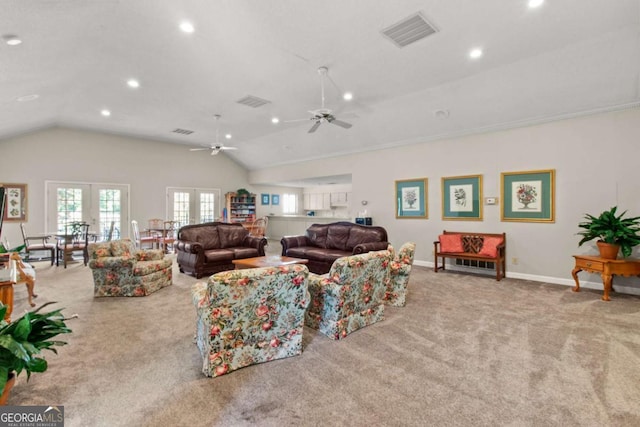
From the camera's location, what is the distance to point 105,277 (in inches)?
179

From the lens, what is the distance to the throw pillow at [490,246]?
570cm

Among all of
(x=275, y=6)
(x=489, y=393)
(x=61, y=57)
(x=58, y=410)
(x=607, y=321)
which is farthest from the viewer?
(x=61, y=57)

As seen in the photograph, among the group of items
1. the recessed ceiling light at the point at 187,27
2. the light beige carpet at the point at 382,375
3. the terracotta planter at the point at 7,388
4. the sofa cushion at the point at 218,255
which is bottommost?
the light beige carpet at the point at 382,375

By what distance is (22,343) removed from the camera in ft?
4.73

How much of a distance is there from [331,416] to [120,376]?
5.67 feet

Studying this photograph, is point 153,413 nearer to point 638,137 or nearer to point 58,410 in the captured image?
point 58,410

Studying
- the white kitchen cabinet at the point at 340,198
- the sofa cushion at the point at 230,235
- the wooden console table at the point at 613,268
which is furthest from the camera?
the white kitchen cabinet at the point at 340,198

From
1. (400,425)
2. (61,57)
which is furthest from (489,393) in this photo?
(61,57)

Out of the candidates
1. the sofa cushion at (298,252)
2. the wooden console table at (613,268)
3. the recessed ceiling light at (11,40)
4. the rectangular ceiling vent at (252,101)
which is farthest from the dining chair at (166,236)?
the wooden console table at (613,268)

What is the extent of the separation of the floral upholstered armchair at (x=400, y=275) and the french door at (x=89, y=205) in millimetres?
7999

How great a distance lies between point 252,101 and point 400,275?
14.1 feet

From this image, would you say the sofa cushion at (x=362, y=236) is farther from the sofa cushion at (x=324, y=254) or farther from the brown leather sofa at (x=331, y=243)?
the sofa cushion at (x=324, y=254)

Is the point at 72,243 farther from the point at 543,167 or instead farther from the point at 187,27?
the point at 543,167

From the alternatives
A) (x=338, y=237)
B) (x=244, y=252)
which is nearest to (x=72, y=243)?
(x=244, y=252)
